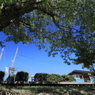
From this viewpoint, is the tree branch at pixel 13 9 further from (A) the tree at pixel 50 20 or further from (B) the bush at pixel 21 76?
(B) the bush at pixel 21 76

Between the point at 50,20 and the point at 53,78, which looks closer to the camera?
the point at 50,20

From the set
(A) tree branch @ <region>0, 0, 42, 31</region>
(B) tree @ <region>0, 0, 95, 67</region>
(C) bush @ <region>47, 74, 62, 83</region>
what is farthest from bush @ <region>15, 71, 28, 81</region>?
(A) tree branch @ <region>0, 0, 42, 31</region>

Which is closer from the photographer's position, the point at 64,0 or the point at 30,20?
the point at 64,0

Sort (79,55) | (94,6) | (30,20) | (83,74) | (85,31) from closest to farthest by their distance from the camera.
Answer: (94,6), (85,31), (30,20), (79,55), (83,74)

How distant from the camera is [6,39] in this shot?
397 inches

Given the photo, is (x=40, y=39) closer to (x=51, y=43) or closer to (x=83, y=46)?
(x=51, y=43)

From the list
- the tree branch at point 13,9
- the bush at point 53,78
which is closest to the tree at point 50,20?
the tree branch at point 13,9

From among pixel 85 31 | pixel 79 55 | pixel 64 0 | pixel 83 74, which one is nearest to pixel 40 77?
pixel 79 55

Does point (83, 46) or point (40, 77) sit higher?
point (83, 46)

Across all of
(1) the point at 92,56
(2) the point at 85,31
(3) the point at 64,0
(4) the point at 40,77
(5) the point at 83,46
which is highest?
(3) the point at 64,0

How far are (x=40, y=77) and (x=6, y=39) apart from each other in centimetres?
940

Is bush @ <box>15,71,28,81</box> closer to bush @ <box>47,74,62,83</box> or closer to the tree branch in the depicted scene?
bush @ <box>47,74,62,83</box>

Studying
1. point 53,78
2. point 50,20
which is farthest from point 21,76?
point 50,20

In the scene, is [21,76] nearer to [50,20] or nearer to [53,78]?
[53,78]
